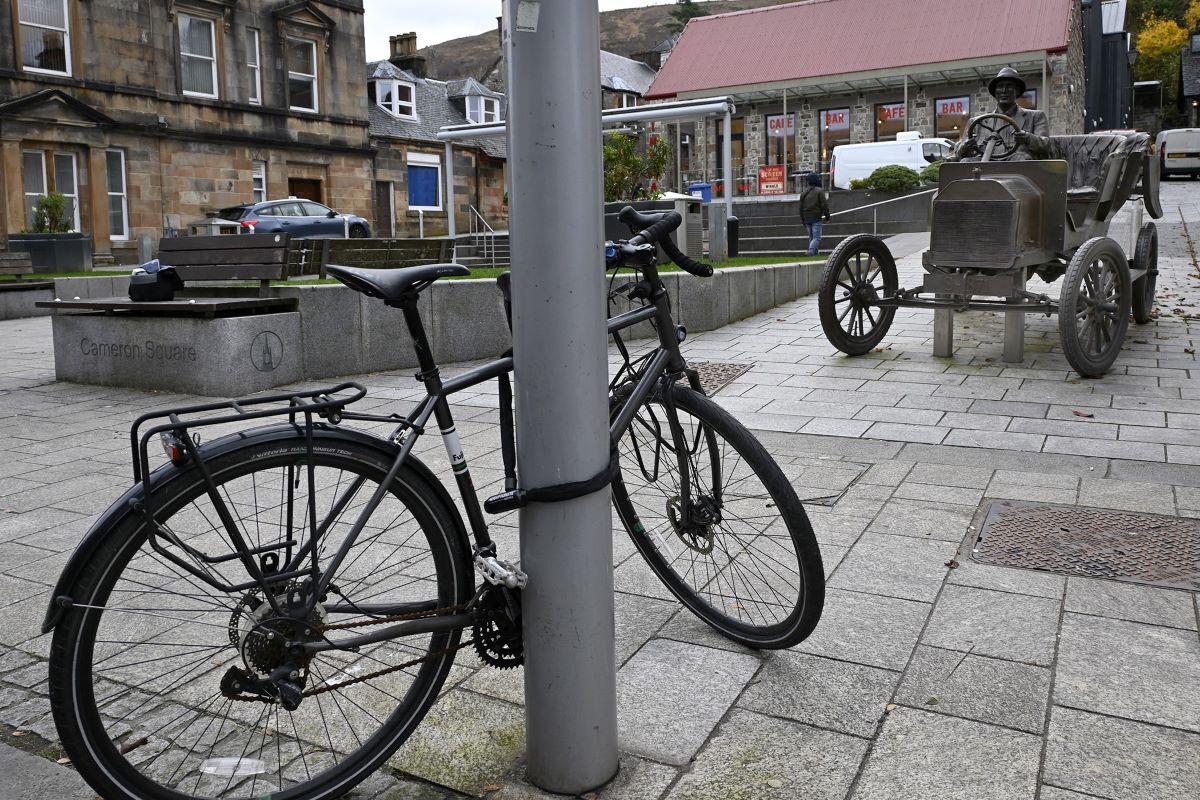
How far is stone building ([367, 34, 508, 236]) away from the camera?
1470 inches

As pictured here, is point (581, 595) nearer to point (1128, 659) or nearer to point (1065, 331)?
point (1128, 659)

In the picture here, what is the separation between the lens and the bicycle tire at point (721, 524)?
10.5ft

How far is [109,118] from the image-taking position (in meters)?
26.2

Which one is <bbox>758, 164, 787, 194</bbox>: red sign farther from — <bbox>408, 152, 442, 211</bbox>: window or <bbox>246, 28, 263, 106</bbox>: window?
<bbox>246, 28, 263, 106</bbox>: window

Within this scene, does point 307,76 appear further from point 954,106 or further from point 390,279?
point 390,279

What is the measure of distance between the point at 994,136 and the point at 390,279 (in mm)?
7344

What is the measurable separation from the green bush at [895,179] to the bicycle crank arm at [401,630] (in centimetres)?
2282

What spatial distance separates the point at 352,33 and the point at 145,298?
1091 inches

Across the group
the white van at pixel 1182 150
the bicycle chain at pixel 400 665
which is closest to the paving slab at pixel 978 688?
the bicycle chain at pixel 400 665

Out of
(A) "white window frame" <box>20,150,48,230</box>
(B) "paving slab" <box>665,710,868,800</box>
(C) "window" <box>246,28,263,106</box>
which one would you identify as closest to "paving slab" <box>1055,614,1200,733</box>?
(B) "paving slab" <box>665,710,868,800</box>

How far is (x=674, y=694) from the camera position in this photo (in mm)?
3141

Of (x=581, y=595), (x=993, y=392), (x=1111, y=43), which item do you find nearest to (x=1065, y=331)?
(x=993, y=392)

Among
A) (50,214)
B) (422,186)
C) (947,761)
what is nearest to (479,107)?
(422,186)

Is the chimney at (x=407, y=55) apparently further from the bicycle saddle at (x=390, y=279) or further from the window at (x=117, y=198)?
the bicycle saddle at (x=390, y=279)
